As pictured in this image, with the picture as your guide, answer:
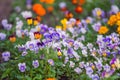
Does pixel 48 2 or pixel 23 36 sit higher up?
pixel 48 2

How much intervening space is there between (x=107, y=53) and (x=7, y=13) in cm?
280

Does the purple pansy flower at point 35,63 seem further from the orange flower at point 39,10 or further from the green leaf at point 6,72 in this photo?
the orange flower at point 39,10

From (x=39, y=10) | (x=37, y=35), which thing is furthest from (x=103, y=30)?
(x=39, y=10)

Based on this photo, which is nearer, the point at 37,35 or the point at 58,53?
the point at 58,53

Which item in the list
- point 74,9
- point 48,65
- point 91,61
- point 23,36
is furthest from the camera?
point 74,9

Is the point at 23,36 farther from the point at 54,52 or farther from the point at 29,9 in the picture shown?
the point at 29,9

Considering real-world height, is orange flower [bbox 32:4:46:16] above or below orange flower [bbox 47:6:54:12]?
below

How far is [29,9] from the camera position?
720cm

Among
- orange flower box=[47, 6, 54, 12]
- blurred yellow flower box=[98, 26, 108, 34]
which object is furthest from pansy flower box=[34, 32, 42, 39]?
orange flower box=[47, 6, 54, 12]

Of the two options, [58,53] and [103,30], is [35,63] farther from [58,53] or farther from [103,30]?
[103,30]

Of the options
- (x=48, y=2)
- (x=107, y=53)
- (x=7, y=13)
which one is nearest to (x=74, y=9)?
(x=48, y=2)

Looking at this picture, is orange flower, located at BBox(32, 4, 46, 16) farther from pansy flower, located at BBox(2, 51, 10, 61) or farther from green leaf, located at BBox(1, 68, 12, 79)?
green leaf, located at BBox(1, 68, 12, 79)

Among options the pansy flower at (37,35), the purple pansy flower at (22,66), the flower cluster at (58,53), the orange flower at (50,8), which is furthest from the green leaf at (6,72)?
the orange flower at (50,8)

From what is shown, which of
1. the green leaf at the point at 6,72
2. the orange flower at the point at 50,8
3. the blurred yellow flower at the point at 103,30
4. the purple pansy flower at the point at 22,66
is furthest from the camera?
the orange flower at the point at 50,8
